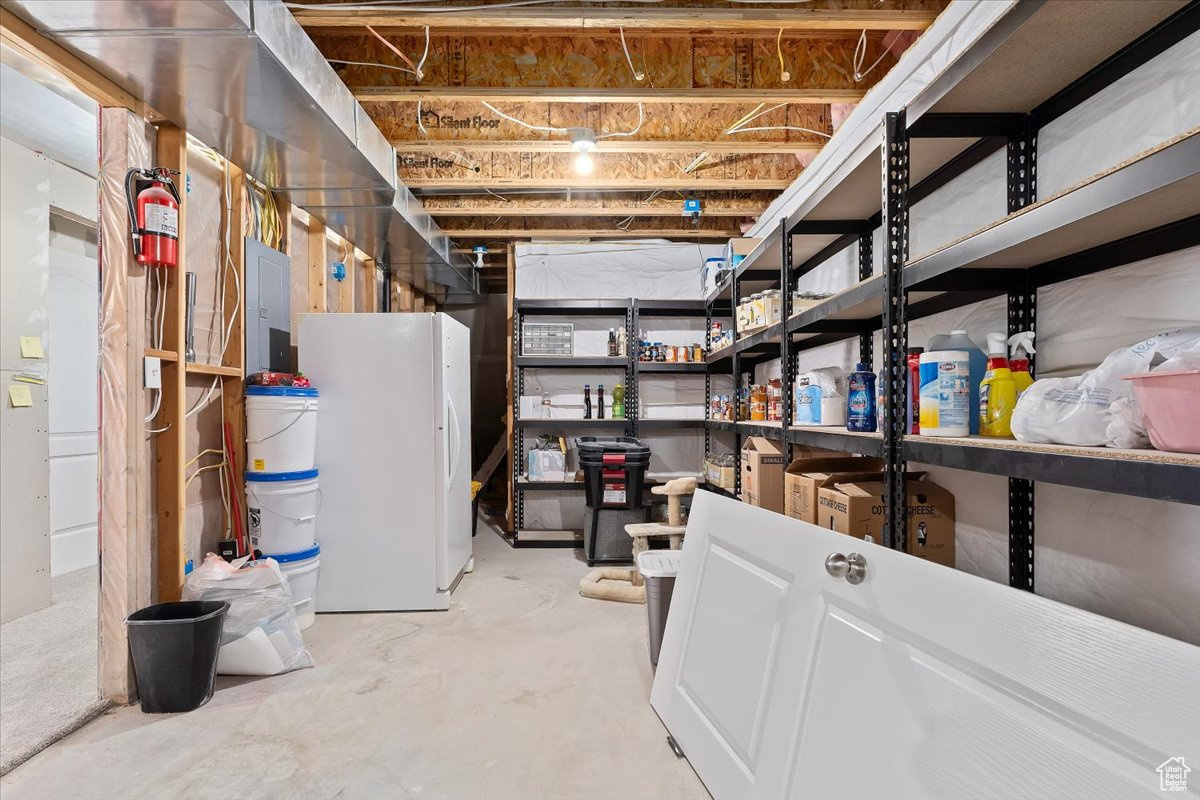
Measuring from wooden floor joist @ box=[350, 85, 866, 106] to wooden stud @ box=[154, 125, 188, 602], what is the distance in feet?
2.75

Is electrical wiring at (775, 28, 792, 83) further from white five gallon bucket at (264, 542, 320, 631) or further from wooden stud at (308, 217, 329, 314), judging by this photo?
white five gallon bucket at (264, 542, 320, 631)

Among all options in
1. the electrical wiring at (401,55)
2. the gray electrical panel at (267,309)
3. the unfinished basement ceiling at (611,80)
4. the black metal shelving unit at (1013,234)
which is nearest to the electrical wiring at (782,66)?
the unfinished basement ceiling at (611,80)

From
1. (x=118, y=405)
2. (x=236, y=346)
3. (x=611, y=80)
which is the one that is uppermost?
(x=611, y=80)

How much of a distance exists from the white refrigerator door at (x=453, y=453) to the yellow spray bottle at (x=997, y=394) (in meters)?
2.72

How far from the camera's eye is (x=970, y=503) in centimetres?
192

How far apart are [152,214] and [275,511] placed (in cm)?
148

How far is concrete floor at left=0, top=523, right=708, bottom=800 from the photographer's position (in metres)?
1.83

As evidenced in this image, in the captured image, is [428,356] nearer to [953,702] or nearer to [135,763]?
[135,763]

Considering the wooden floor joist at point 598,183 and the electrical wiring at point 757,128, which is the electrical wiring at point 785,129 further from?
the wooden floor joist at point 598,183

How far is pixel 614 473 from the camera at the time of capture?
434cm

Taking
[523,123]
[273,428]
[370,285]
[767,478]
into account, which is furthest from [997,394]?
[370,285]

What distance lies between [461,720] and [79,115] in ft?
11.8

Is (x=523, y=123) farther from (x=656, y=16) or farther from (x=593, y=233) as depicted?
(x=593, y=233)

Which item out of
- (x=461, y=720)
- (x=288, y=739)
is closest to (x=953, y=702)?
(x=461, y=720)
